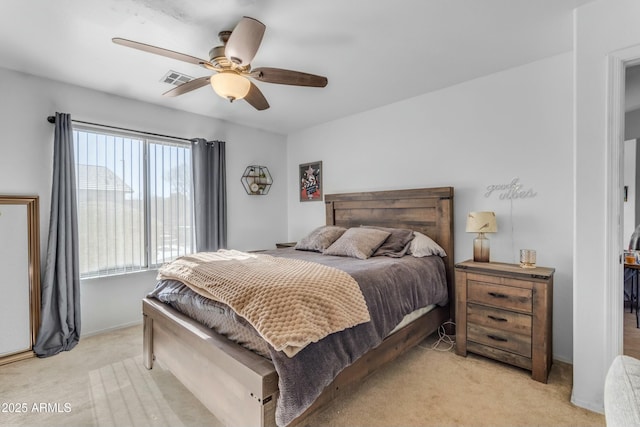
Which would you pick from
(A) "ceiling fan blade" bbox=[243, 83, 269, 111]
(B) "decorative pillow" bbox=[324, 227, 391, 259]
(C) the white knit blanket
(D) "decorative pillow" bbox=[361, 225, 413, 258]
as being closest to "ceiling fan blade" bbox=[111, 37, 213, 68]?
(A) "ceiling fan blade" bbox=[243, 83, 269, 111]

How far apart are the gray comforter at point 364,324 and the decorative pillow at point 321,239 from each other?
A: 25 centimetres

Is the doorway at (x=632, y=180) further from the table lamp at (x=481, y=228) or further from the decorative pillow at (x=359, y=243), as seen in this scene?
the decorative pillow at (x=359, y=243)

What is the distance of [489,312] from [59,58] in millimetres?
4016

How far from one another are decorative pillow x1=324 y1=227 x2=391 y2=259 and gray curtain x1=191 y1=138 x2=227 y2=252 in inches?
62.8

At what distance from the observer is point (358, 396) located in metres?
1.98

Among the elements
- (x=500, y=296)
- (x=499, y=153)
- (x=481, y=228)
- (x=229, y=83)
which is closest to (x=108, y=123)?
(x=229, y=83)

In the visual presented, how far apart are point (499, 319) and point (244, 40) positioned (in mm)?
2615

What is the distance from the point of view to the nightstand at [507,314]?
2.14 metres

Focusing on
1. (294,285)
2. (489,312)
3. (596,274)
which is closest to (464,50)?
(596,274)

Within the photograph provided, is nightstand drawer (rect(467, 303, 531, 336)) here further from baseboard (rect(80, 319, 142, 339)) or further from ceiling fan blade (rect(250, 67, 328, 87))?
baseboard (rect(80, 319, 142, 339))

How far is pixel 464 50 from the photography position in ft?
7.87

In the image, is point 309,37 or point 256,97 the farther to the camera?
point 256,97

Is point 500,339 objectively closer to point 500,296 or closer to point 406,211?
point 500,296

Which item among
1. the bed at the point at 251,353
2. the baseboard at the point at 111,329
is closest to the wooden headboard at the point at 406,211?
the bed at the point at 251,353
